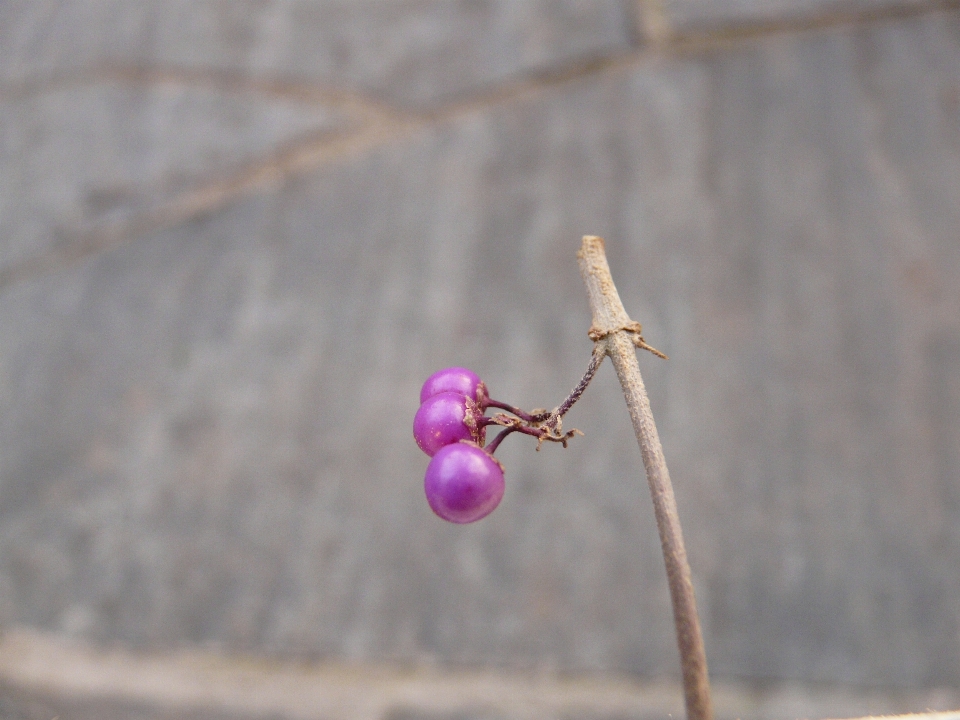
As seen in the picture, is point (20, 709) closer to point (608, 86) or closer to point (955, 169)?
point (608, 86)

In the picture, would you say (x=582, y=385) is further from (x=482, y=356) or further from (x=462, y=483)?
(x=482, y=356)

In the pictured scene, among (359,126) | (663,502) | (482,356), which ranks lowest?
(663,502)

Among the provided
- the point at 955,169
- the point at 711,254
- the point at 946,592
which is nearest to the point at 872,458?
the point at 946,592

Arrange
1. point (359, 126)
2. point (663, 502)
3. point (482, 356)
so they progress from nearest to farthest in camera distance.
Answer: point (663, 502) → point (482, 356) → point (359, 126)

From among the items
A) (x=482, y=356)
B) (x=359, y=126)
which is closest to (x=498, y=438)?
(x=482, y=356)

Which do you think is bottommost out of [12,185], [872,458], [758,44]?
[872,458]

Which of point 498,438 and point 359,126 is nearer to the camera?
point 498,438
